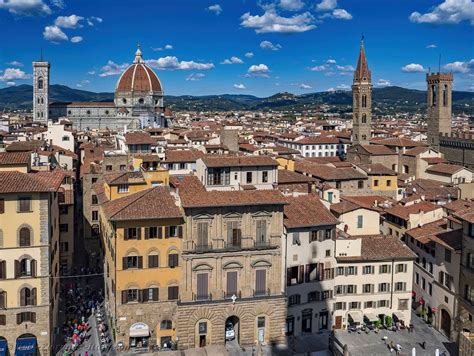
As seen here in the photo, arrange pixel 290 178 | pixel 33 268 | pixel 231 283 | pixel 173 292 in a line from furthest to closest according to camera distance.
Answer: pixel 290 178, pixel 231 283, pixel 173 292, pixel 33 268

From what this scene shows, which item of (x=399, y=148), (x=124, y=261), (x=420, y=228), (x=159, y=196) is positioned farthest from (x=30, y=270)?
(x=399, y=148)

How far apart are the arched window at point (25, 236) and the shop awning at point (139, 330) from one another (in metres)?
8.81

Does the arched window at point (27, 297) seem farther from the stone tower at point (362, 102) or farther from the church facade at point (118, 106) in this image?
the church facade at point (118, 106)

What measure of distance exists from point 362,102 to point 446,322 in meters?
86.1

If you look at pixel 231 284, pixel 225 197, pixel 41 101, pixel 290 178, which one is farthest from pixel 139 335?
pixel 41 101

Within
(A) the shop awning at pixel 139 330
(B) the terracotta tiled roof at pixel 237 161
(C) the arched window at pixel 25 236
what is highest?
(B) the terracotta tiled roof at pixel 237 161

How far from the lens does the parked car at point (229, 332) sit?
40.9 m

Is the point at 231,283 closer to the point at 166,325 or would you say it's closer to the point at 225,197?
the point at 166,325

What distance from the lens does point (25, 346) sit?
36875 mm

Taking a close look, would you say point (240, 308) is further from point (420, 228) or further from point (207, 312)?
point (420, 228)

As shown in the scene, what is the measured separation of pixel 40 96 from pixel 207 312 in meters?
172

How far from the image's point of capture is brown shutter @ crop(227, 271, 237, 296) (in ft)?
131

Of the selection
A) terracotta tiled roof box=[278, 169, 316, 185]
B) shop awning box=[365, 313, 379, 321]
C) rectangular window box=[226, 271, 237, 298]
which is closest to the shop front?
rectangular window box=[226, 271, 237, 298]

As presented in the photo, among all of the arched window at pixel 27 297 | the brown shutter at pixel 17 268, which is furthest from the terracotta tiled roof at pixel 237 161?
the arched window at pixel 27 297
